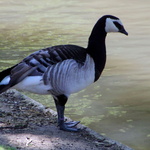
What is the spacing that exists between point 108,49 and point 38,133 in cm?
621

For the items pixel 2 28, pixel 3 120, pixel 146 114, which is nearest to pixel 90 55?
pixel 3 120

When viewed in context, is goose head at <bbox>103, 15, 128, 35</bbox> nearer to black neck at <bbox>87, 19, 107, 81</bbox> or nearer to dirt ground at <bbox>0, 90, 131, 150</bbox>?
black neck at <bbox>87, 19, 107, 81</bbox>

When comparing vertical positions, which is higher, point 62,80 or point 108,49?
point 62,80

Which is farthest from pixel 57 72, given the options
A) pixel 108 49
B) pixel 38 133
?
pixel 108 49

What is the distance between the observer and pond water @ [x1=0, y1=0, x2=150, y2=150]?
684cm

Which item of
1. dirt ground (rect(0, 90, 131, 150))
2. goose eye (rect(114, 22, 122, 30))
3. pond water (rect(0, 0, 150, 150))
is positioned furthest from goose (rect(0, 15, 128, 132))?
pond water (rect(0, 0, 150, 150))

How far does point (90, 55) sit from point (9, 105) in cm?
155

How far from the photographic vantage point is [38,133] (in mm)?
5266

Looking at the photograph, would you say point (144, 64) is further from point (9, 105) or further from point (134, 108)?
point (9, 105)

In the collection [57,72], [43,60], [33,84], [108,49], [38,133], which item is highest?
[43,60]

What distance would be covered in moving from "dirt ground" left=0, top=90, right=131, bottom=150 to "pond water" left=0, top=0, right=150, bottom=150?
0.80 metres

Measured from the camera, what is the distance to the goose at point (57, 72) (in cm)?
517

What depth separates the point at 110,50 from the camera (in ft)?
36.4

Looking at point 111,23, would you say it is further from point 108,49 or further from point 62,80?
point 108,49
